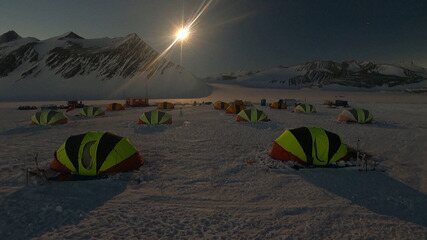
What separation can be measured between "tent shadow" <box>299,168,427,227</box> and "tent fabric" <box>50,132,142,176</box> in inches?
254

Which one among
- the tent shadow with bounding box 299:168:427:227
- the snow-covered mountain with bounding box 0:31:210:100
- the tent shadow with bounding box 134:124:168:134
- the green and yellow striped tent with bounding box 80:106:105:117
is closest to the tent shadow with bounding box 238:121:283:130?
the tent shadow with bounding box 134:124:168:134

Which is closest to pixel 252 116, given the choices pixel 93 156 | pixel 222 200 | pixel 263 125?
pixel 263 125

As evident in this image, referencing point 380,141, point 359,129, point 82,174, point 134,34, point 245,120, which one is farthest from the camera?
point 134,34

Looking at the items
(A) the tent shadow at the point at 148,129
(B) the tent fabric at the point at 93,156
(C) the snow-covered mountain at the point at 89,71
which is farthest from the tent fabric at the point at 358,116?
(C) the snow-covered mountain at the point at 89,71

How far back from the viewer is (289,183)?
10875 mm

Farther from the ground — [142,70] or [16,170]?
[142,70]

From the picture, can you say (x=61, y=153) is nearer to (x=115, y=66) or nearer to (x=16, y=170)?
(x=16, y=170)

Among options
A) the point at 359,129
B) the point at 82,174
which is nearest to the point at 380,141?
the point at 359,129

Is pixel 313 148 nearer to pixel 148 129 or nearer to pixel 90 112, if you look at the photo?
pixel 148 129

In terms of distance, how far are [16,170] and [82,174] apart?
3016 millimetres

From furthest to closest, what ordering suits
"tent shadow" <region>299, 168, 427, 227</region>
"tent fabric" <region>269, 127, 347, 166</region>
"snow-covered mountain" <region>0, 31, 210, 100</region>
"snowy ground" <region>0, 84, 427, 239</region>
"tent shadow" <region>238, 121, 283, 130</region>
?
1. "snow-covered mountain" <region>0, 31, 210, 100</region>
2. "tent shadow" <region>238, 121, 283, 130</region>
3. "tent fabric" <region>269, 127, 347, 166</region>
4. "tent shadow" <region>299, 168, 427, 227</region>
5. "snowy ground" <region>0, 84, 427, 239</region>

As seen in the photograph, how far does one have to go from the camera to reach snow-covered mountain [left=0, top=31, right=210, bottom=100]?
106 m

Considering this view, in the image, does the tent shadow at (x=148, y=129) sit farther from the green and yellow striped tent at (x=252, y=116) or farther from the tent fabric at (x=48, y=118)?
the tent fabric at (x=48, y=118)

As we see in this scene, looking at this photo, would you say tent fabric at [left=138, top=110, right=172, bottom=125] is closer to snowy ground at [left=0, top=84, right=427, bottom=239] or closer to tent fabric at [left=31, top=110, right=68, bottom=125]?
tent fabric at [left=31, top=110, right=68, bottom=125]
